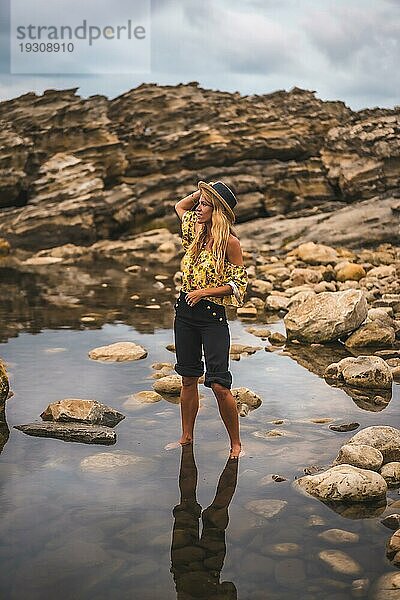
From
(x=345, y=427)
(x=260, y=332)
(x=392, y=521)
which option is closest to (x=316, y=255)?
(x=260, y=332)

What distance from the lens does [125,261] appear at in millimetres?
30094

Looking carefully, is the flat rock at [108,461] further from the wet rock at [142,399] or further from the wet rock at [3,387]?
the wet rock at [3,387]

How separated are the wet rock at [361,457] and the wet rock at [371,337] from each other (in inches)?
208

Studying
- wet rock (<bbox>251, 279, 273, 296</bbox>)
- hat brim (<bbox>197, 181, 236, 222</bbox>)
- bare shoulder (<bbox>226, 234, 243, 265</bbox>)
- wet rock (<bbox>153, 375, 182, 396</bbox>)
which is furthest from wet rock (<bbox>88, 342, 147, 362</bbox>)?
wet rock (<bbox>251, 279, 273, 296</bbox>)

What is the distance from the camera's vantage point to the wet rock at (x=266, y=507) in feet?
18.8

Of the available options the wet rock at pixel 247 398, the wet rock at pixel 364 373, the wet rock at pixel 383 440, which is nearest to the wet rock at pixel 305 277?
the wet rock at pixel 364 373

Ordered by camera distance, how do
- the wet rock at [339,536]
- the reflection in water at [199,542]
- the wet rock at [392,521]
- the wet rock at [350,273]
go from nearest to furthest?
the reflection in water at [199,542] → the wet rock at [339,536] → the wet rock at [392,521] → the wet rock at [350,273]

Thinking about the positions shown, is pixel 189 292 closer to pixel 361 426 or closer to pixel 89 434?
pixel 89 434

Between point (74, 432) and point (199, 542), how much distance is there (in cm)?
258

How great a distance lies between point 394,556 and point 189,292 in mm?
2954

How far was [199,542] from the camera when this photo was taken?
5.27m

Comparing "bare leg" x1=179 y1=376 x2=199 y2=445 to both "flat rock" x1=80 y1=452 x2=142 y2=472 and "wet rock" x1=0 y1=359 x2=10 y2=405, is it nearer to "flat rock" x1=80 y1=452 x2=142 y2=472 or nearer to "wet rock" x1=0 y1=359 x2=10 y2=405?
"flat rock" x1=80 y1=452 x2=142 y2=472

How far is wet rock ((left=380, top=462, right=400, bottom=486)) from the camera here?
20.6 feet

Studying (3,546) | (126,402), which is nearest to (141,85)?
(126,402)
